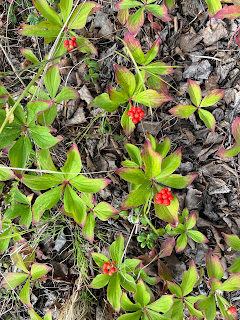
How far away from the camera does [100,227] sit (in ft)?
7.53

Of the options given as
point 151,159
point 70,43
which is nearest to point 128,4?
point 70,43

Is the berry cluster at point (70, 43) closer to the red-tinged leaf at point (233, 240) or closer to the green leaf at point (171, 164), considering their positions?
the green leaf at point (171, 164)

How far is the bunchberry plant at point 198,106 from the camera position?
6.60ft

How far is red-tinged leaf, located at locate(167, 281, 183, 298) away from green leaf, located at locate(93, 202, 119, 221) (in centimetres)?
62

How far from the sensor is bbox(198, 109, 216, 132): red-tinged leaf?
6.68ft

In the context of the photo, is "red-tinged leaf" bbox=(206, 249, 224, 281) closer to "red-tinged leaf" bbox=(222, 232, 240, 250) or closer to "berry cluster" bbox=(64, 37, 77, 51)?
"red-tinged leaf" bbox=(222, 232, 240, 250)

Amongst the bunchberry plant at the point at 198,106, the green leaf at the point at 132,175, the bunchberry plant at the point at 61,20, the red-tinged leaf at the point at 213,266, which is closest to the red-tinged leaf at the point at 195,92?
the bunchberry plant at the point at 198,106

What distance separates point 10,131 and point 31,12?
136cm

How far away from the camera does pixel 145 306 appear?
74.0 inches

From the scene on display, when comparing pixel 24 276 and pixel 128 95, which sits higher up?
pixel 128 95

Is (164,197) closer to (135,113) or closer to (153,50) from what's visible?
(135,113)

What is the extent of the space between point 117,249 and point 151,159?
0.76m

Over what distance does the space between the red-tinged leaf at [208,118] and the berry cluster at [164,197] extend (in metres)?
0.68

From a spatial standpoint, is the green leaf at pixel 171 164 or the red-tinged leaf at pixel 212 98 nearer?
the green leaf at pixel 171 164
